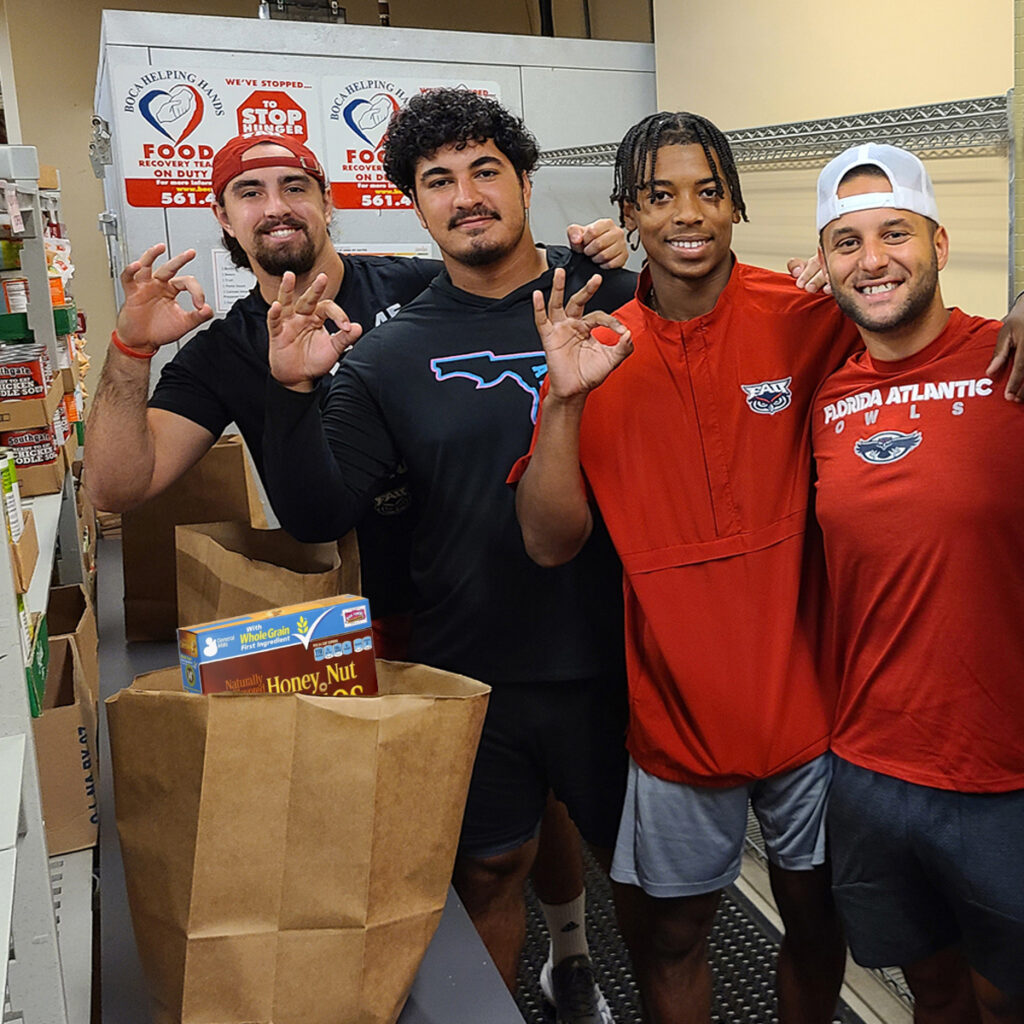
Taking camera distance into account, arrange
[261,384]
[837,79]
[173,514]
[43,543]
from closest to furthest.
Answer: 1. [43,543]
2. [261,384]
3. [173,514]
4. [837,79]

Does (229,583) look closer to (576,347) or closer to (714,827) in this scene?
(576,347)

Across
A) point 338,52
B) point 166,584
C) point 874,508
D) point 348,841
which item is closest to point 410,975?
point 348,841

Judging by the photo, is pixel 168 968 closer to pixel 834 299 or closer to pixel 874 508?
pixel 874 508

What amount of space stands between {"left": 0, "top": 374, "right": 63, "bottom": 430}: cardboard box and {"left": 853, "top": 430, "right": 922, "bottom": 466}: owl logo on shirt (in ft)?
5.02

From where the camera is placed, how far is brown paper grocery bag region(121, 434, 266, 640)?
2.33 meters

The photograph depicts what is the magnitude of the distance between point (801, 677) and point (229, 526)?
103 centimetres

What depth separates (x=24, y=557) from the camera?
4.76 feet

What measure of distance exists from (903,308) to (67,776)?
55.5 inches

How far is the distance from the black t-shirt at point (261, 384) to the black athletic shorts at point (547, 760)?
1.07 ft

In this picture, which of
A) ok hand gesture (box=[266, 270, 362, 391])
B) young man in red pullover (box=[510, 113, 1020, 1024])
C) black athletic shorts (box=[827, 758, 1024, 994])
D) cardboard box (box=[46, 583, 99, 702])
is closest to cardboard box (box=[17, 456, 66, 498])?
cardboard box (box=[46, 583, 99, 702])

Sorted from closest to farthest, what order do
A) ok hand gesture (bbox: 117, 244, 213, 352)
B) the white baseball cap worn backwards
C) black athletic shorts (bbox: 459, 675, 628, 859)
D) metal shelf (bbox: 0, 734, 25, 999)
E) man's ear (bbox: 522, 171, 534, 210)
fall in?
metal shelf (bbox: 0, 734, 25, 999) → the white baseball cap worn backwards → ok hand gesture (bbox: 117, 244, 213, 352) → black athletic shorts (bbox: 459, 675, 628, 859) → man's ear (bbox: 522, 171, 534, 210)

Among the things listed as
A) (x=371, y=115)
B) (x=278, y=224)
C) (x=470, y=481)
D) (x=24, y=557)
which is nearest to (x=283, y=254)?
(x=278, y=224)

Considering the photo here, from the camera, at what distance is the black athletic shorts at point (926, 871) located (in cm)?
134

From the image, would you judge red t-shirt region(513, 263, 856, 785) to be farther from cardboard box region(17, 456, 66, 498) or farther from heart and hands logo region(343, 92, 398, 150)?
heart and hands logo region(343, 92, 398, 150)
